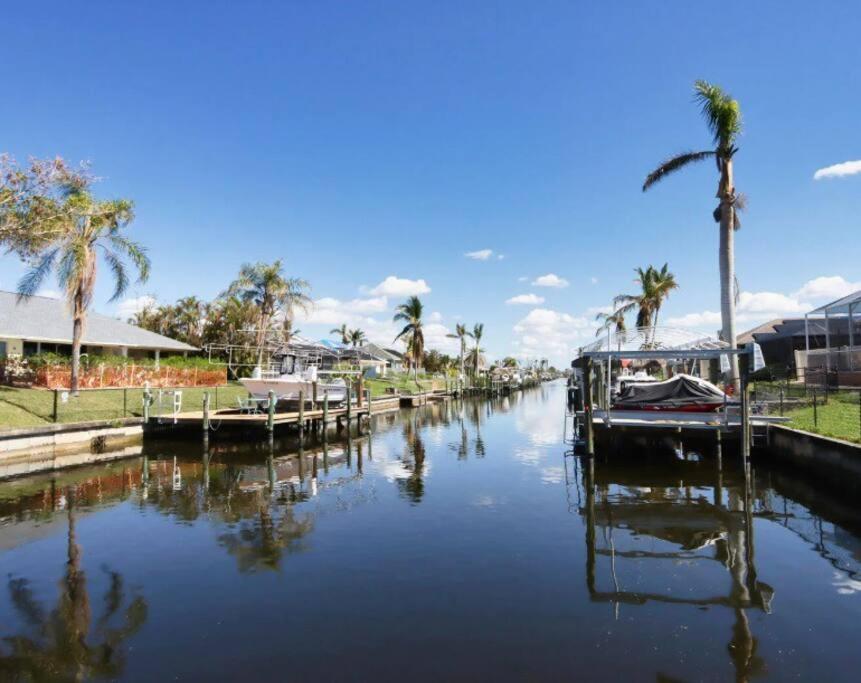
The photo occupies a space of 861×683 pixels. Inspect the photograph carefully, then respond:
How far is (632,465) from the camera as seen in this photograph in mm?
18672

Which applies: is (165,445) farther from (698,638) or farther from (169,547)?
(698,638)

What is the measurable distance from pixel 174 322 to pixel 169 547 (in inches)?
1861

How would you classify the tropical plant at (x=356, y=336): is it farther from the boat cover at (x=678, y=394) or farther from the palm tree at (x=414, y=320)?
the boat cover at (x=678, y=394)

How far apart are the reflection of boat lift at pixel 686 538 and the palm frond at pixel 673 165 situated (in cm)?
1390

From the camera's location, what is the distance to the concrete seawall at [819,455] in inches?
490

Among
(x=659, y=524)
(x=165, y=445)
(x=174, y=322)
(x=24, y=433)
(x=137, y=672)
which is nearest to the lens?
(x=137, y=672)

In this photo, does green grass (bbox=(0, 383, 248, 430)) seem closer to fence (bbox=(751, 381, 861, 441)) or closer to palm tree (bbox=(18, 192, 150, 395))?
palm tree (bbox=(18, 192, 150, 395))

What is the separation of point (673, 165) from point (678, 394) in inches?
425

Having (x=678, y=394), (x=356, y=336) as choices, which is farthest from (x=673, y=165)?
(x=356, y=336)

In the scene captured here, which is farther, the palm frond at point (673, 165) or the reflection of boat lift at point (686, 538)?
the palm frond at point (673, 165)

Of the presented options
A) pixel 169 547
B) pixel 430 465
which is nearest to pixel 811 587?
pixel 169 547

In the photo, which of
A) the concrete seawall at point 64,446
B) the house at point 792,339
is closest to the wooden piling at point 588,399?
the concrete seawall at point 64,446

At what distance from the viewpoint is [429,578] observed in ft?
28.8

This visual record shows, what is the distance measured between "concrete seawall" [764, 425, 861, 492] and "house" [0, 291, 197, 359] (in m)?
35.0
